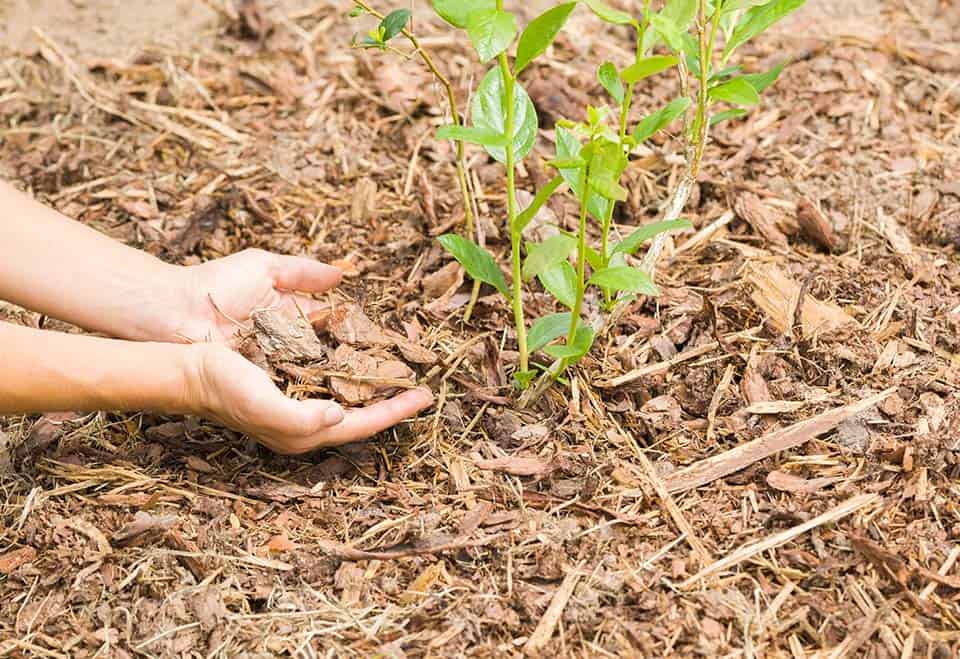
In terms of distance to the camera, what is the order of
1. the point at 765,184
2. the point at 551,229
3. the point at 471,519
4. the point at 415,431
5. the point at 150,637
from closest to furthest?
the point at 150,637
the point at 471,519
the point at 415,431
the point at 551,229
the point at 765,184

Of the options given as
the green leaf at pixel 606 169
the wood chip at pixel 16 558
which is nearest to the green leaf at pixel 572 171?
the green leaf at pixel 606 169

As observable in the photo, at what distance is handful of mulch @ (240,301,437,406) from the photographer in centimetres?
180

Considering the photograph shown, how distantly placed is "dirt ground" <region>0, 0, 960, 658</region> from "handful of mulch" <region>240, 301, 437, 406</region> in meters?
0.09

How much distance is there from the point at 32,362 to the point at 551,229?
104 centimetres

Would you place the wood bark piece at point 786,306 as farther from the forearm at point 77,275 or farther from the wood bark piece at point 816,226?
the forearm at point 77,275

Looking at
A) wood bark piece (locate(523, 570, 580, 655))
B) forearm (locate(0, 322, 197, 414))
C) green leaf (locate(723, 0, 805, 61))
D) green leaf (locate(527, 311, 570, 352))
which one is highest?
green leaf (locate(723, 0, 805, 61))

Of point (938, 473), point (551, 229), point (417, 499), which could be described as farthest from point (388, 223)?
point (938, 473)

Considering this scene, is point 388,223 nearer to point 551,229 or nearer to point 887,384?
point 551,229

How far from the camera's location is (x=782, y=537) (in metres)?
1.66

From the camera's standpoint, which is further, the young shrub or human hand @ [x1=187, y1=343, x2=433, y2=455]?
human hand @ [x1=187, y1=343, x2=433, y2=455]

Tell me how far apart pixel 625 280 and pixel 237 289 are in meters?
0.76

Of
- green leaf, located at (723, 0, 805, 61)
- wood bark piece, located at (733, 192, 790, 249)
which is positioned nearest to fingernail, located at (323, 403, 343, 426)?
green leaf, located at (723, 0, 805, 61)

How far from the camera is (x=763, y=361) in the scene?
1899 millimetres

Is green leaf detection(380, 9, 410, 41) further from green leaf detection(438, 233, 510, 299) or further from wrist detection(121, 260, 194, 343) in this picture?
wrist detection(121, 260, 194, 343)
